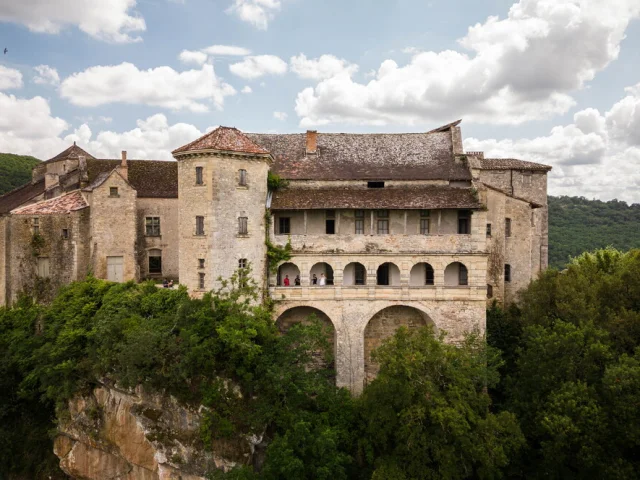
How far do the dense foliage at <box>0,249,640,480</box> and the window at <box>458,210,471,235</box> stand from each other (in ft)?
19.9

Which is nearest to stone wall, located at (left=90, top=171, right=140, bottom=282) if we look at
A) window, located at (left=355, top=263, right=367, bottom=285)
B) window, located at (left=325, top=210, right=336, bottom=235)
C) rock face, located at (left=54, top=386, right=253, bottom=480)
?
rock face, located at (left=54, top=386, right=253, bottom=480)

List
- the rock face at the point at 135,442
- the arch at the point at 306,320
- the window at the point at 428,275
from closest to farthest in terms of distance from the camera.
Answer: the rock face at the point at 135,442 < the arch at the point at 306,320 < the window at the point at 428,275

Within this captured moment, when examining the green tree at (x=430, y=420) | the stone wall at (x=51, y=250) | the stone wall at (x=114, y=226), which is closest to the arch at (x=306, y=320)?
the green tree at (x=430, y=420)

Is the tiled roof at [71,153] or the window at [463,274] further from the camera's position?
the tiled roof at [71,153]

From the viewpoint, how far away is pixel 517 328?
→ 3372cm

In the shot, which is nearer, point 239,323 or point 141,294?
point 239,323

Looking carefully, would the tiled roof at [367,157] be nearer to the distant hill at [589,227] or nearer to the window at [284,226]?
the window at [284,226]

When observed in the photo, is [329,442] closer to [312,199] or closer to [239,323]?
[239,323]

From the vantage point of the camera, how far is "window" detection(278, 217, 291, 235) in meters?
32.2

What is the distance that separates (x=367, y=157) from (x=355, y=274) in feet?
28.6

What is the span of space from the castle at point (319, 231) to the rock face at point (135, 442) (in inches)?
278

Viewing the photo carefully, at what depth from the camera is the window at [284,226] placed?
32188 mm

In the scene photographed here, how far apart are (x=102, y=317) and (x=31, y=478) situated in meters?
14.0

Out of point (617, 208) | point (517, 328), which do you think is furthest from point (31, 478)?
point (617, 208)
